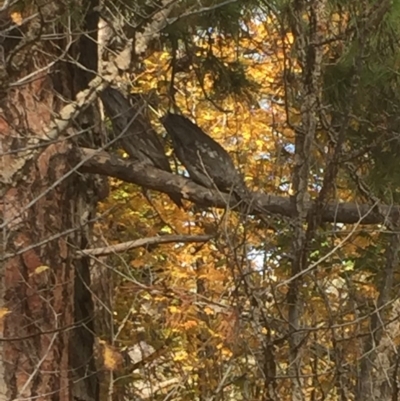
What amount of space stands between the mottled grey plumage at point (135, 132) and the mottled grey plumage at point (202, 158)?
0.09 m

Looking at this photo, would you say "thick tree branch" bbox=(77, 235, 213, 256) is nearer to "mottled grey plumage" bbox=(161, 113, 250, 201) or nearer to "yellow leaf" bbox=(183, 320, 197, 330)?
"mottled grey plumage" bbox=(161, 113, 250, 201)

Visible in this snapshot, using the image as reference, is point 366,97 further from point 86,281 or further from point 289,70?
point 86,281

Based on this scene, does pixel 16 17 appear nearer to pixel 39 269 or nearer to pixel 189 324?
pixel 39 269

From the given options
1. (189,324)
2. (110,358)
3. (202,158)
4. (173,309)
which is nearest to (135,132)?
(202,158)

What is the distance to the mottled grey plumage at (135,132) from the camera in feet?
12.1

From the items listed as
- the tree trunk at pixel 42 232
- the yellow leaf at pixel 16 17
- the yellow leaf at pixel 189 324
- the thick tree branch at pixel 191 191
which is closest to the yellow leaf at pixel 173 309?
the yellow leaf at pixel 189 324

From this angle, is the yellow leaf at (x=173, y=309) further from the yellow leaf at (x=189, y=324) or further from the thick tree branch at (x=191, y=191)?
the thick tree branch at (x=191, y=191)

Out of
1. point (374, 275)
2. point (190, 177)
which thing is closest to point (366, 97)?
point (190, 177)

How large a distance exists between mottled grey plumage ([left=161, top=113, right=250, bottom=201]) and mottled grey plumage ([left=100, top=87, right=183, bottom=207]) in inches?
3.5

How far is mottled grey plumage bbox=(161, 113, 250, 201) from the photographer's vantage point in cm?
364

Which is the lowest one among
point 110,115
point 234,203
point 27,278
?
point 27,278

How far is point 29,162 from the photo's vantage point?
2377 mm

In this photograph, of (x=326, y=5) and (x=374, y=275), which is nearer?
(x=326, y=5)

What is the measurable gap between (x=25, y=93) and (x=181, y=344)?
368 centimetres
